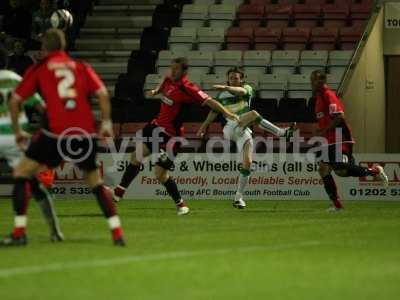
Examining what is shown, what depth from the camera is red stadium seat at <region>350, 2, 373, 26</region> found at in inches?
1094

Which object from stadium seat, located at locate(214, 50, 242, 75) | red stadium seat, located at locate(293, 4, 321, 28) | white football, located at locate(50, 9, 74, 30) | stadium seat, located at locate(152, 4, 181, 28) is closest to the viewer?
white football, located at locate(50, 9, 74, 30)

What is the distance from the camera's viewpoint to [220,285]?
8.98m

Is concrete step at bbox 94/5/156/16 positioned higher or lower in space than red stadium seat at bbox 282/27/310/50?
higher

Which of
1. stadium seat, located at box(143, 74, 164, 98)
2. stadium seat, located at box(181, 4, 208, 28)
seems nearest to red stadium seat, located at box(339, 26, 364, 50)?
stadium seat, located at box(181, 4, 208, 28)

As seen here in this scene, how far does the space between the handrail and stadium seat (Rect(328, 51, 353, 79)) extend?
0.51 metres

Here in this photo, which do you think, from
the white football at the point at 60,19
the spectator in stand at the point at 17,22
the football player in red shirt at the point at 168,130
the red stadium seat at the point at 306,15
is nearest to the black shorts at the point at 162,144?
the football player in red shirt at the point at 168,130

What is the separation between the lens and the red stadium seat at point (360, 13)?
91.1 ft

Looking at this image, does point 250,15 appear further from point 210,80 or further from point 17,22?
point 17,22

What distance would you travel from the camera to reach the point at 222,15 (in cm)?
2877

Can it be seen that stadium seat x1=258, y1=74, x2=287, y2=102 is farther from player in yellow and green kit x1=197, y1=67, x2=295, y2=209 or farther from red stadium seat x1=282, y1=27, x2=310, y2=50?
player in yellow and green kit x1=197, y1=67, x2=295, y2=209

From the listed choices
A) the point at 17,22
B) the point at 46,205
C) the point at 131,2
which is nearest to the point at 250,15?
the point at 131,2

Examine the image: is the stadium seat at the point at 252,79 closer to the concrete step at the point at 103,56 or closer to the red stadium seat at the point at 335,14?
the red stadium seat at the point at 335,14

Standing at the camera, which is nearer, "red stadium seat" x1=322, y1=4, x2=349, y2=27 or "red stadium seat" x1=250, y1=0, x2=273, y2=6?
"red stadium seat" x1=322, y1=4, x2=349, y2=27

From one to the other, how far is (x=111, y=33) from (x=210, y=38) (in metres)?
2.77
